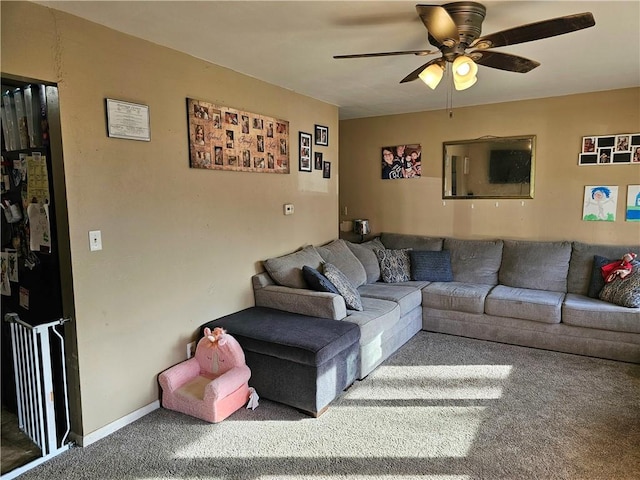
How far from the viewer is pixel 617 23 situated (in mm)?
2383

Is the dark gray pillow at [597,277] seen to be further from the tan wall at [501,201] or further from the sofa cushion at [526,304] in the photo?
the tan wall at [501,201]

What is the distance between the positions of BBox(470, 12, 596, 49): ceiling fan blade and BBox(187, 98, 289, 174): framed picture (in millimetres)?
1782

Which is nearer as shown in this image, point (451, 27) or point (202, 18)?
point (451, 27)

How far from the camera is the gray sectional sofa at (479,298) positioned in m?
3.37

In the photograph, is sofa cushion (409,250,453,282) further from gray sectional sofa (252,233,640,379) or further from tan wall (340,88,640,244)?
tan wall (340,88,640,244)

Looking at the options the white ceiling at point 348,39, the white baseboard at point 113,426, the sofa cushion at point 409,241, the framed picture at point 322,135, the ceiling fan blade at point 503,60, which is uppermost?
the white ceiling at point 348,39

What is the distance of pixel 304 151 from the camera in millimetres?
4105

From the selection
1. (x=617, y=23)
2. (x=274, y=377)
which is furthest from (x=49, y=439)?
(x=617, y=23)

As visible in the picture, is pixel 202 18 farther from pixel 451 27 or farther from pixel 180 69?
pixel 451 27

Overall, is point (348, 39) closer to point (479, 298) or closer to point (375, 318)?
point (375, 318)

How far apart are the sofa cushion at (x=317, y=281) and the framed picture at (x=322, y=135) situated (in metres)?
1.54

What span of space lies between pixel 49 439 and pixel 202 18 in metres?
2.41

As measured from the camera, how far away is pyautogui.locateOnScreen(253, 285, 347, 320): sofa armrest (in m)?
3.14

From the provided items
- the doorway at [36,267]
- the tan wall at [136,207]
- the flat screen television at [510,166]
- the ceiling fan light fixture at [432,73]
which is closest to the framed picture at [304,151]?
the tan wall at [136,207]
